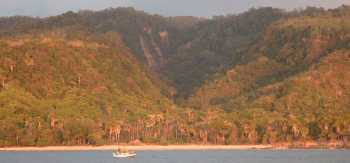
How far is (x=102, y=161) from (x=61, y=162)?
29.3 ft

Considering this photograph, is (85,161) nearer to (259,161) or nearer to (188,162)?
(188,162)

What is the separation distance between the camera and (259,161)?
16238cm

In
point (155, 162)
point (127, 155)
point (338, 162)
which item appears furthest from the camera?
point (127, 155)

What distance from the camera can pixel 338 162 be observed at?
5827 inches

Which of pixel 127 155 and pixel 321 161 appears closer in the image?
pixel 321 161

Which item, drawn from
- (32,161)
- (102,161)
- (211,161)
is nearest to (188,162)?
(211,161)

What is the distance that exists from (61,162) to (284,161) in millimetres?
44820

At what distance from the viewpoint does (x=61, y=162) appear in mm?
159750

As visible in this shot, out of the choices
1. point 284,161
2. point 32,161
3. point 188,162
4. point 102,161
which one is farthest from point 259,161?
point 32,161

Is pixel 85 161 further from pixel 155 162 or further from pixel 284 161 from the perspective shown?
pixel 284 161

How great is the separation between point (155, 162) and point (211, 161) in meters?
11.4

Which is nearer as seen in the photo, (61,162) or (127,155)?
(61,162)

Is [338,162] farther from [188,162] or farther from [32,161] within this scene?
[32,161]

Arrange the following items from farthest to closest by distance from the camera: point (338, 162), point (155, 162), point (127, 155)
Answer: point (127, 155), point (155, 162), point (338, 162)
